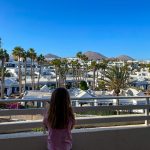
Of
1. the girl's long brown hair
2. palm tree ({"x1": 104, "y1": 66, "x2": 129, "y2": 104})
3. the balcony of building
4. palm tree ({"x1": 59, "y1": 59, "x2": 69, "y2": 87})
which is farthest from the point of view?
palm tree ({"x1": 59, "y1": 59, "x2": 69, "y2": 87})

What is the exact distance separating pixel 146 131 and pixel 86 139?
5.01 feet

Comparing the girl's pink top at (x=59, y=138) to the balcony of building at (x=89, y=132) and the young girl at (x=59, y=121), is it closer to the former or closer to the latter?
the young girl at (x=59, y=121)

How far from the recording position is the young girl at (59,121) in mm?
5047

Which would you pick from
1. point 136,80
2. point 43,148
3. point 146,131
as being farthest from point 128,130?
point 136,80

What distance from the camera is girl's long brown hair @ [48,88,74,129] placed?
5043mm

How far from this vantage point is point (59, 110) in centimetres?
505

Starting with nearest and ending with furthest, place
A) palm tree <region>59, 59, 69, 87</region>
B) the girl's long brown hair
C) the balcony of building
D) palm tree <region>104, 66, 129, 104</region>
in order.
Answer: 1. the girl's long brown hair
2. the balcony of building
3. palm tree <region>104, 66, 129, 104</region>
4. palm tree <region>59, 59, 69, 87</region>

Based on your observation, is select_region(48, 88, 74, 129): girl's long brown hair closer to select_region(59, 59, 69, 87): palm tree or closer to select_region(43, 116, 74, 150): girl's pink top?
select_region(43, 116, 74, 150): girl's pink top

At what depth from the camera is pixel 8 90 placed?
91.8 metres

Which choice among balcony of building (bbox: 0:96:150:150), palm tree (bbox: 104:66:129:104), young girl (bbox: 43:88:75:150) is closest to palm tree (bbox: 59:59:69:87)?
palm tree (bbox: 104:66:129:104)

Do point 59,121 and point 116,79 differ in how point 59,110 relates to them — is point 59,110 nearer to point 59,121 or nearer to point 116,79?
point 59,121

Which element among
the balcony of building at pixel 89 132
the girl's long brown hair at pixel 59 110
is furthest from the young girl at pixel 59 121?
the balcony of building at pixel 89 132

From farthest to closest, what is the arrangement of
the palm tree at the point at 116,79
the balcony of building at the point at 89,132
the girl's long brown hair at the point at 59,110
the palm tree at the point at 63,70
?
the palm tree at the point at 63,70 → the palm tree at the point at 116,79 → the balcony of building at the point at 89,132 → the girl's long brown hair at the point at 59,110

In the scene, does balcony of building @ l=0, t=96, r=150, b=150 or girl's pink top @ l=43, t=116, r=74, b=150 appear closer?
girl's pink top @ l=43, t=116, r=74, b=150
